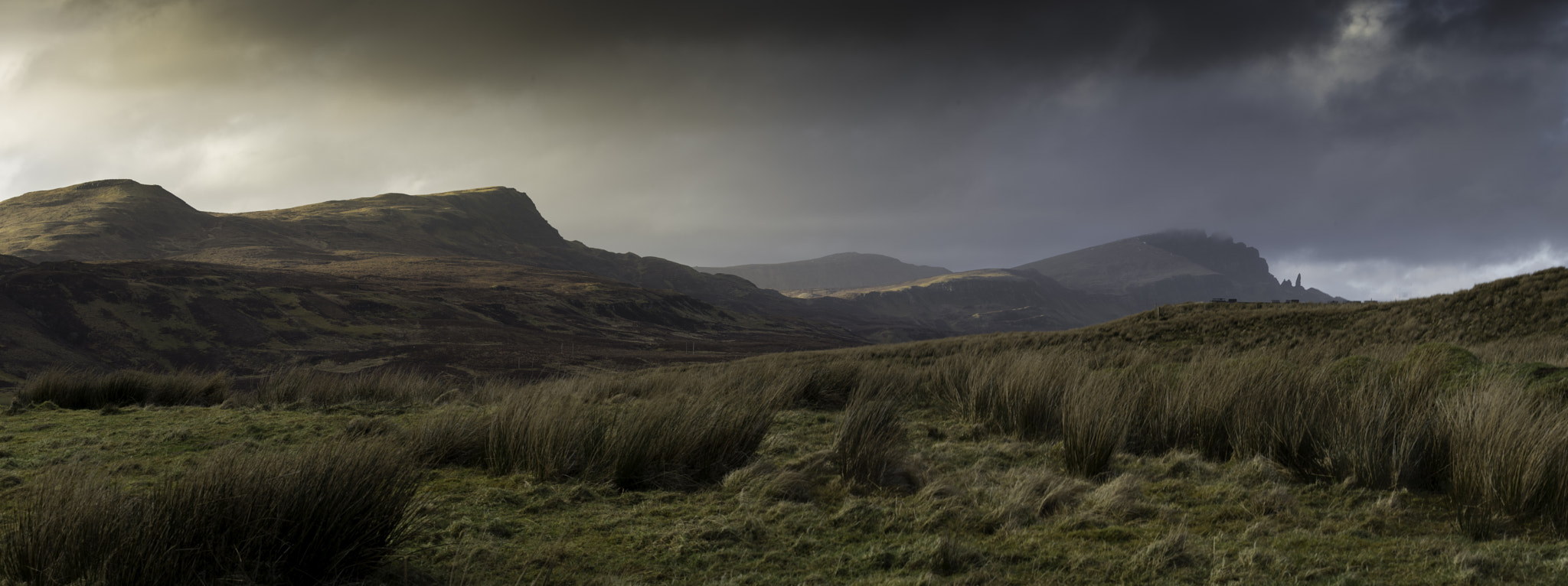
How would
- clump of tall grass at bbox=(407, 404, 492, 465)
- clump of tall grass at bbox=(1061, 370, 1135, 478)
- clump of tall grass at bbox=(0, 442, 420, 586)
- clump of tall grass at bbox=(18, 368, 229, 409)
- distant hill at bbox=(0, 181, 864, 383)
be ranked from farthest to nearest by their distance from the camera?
1. distant hill at bbox=(0, 181, 864, 383)
2. clump of tall grass at bbox=(18, 368, 229, 409)
3. clump of tall grass at bbox=(407, 404, 492, 465)
4. clump of tall grass at bbox=(1061, 370, 1135, 478)
5. clump of tall grass at bbox=(0, 442, 420, 586)

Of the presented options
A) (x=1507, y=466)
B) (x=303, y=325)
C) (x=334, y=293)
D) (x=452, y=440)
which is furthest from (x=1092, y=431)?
(x=334, y=293)

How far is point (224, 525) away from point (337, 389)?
870 centimetres

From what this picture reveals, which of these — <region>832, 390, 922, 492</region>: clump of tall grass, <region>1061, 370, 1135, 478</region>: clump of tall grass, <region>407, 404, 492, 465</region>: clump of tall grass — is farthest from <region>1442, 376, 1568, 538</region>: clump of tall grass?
<region>407, 404, 492, 465</region>: clump of tall grass

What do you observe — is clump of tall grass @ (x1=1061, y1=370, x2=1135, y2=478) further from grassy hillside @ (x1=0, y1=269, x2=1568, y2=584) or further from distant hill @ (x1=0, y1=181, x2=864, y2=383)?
distant hill @ (x1=0, y1=181, x2=864, y2=383)

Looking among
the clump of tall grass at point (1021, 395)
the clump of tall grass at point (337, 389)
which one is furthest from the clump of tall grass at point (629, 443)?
A: the clump of tall grass at point (337, 389)

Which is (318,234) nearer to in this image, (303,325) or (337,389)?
(303,325)

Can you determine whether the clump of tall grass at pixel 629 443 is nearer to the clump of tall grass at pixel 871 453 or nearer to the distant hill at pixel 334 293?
the clump of tall grass at pixel 871 453

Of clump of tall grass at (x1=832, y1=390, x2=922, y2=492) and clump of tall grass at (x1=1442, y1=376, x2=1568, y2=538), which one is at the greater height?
clump of tall grass at (x1=1442, y1=376, x2=1568, y2=538)

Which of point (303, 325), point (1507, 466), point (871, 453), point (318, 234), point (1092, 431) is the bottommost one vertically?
point (303, 325)

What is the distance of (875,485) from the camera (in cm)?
462

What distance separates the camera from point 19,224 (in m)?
97.6

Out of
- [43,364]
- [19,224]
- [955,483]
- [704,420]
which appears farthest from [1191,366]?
[19,224]

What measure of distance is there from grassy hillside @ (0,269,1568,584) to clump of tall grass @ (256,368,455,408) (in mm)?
1695

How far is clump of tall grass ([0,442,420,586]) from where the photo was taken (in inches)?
97.3
